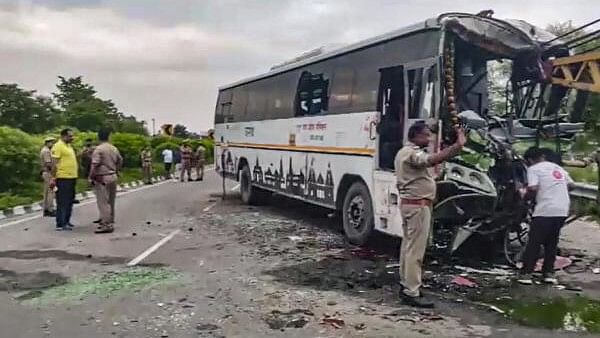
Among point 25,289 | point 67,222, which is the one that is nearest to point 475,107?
point 25,289

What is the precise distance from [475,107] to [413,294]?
3.57 meters

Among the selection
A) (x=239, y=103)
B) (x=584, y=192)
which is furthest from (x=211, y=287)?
(x=239, y=103)

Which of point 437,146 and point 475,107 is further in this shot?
point 475,107

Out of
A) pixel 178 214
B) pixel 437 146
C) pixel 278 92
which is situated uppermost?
pixel 278 92

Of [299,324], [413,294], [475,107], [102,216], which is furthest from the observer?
[102,216]

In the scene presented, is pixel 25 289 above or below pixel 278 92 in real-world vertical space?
below

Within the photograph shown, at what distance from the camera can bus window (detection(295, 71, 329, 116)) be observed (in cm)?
1298

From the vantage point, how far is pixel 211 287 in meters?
8.10

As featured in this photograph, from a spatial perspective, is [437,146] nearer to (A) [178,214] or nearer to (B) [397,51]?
(B) [397,51]

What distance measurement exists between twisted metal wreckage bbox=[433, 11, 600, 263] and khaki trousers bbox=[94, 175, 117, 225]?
615 cm

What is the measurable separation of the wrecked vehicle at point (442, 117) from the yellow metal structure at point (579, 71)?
5.6 inches

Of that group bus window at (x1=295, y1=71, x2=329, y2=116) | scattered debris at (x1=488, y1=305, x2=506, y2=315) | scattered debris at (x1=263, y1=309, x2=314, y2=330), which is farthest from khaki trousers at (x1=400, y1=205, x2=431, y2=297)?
bus window at (x1=295, y1=71, x2=329, y2=116)

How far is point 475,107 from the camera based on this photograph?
9.90m

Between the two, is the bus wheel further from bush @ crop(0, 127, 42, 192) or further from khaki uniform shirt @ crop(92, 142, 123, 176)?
bush @ crop(0, 127, 42, 192)
